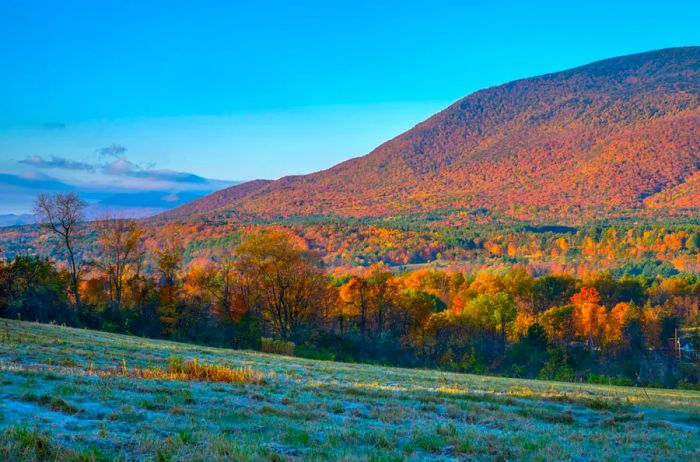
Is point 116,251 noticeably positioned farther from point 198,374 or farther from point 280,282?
point 198,374

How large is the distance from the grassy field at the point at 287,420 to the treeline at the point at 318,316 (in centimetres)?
2617

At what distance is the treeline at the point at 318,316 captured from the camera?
44938 millimetres

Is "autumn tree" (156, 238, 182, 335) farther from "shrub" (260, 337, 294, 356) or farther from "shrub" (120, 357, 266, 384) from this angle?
"shrub" (120, 357, 266, 384)

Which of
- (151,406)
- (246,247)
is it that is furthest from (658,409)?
Answer: (246,247)

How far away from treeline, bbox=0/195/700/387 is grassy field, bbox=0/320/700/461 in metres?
26.2

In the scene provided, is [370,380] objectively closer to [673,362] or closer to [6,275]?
[6,275]

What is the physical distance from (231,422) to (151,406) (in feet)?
5.54

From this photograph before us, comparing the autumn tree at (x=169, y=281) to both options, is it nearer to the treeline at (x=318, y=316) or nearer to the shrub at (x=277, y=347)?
the treeline at (x=318, y=316)

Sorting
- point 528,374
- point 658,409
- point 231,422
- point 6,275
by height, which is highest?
point 6,275

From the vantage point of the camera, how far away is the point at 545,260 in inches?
5886

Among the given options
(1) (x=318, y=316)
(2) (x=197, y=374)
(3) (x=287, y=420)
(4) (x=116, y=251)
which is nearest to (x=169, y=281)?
(4) (x=116, y=251)

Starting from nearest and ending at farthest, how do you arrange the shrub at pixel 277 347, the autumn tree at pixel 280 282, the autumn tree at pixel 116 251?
1. the shrub at pixel 277 347
2. the autumn tree at pixel 280 282
3. the autumn tree at pixel 116 251

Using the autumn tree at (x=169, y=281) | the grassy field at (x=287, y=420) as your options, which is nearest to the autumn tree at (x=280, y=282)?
the autumn tree at (x=169, y=281)

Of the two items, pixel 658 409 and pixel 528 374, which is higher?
pixel 658 409
